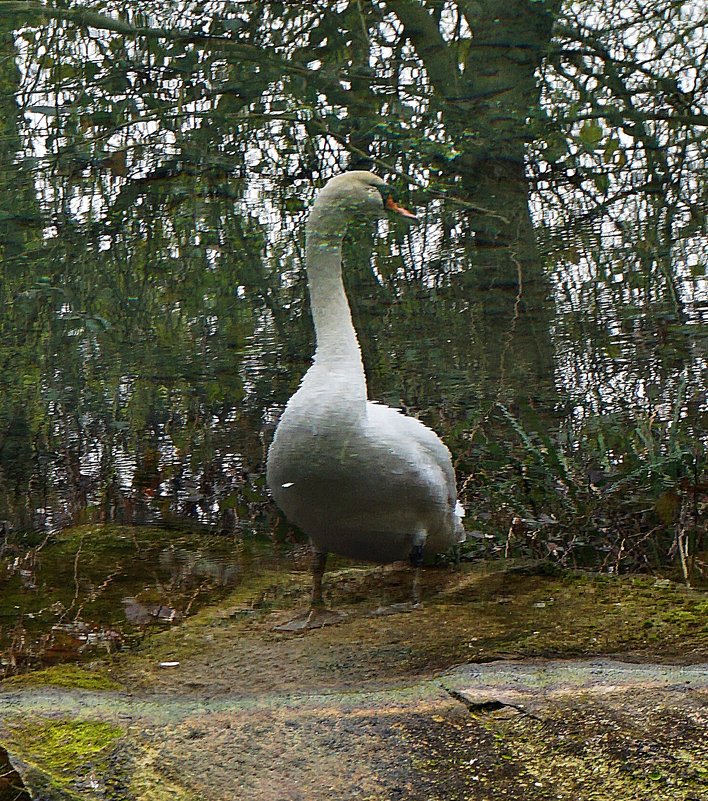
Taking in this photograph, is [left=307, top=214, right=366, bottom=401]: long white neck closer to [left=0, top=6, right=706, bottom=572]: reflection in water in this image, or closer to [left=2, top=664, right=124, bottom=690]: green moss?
[left=0, top=6, right=706, bottom=572]: reflection in water

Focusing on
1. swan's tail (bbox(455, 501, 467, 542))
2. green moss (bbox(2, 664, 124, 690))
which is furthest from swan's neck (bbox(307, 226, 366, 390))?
green moss (bbox(2, 664, 124, 690))

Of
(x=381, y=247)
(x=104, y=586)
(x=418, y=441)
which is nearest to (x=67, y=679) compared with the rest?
(x=104, y=586)

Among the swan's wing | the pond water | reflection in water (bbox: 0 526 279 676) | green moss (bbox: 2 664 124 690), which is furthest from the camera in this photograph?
the pond water

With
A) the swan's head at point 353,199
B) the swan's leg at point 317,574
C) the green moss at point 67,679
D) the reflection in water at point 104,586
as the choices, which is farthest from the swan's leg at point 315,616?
the swan's head at point 353,199

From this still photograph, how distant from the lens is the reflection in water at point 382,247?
158cm

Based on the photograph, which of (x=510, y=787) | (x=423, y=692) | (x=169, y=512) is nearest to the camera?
(x=510, y=787)

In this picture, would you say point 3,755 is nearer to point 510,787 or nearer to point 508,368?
point 510,787

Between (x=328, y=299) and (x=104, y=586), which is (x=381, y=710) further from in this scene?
(x=328, y=299)

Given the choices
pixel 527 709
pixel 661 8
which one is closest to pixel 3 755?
pixel 527 709

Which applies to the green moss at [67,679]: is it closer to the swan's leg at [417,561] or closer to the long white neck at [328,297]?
the swan's leg at [417,561]

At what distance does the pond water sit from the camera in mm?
1580

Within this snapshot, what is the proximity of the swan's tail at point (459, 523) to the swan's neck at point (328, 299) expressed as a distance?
0.28 m

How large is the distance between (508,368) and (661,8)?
740 mm

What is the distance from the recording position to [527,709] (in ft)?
3.42
